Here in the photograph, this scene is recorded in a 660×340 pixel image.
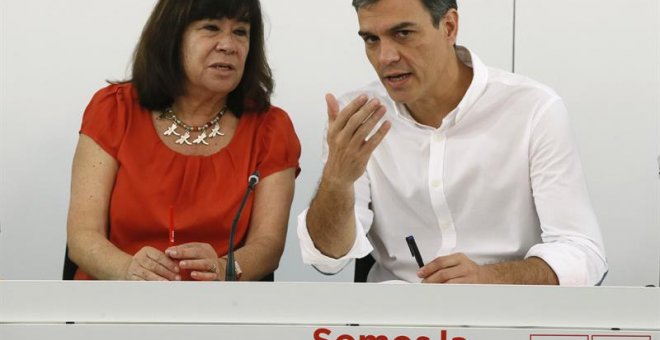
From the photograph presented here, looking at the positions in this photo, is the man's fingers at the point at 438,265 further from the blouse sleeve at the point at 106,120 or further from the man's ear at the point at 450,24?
the blouse sleeve at the point at 106,120

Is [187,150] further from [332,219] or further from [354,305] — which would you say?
[354,305]

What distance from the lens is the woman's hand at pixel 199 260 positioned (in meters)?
2.11

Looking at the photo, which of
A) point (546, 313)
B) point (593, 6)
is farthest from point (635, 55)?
point (546, 313)

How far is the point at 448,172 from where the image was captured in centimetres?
227

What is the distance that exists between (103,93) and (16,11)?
26cm

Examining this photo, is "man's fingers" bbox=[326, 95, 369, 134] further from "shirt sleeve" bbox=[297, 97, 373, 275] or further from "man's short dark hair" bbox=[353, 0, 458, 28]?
"man's short dark hair" bbox=[353, 0, 458, 28]

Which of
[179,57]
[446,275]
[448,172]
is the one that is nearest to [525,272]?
[446,275]

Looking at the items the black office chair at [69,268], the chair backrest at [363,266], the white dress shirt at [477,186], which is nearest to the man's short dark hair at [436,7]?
the white dress shirt at [477,186]

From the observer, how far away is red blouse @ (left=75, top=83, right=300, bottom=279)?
7.74 feet

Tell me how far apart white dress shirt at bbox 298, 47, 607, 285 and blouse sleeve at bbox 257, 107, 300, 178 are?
8.4 inches

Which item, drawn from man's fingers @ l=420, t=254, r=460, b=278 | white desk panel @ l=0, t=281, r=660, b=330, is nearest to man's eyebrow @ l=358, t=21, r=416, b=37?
man's fingers @ l=420, t=254, r=460, b=278

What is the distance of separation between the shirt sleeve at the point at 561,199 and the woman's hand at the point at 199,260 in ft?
2.02

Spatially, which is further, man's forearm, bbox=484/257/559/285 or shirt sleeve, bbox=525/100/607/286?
shirt sleeve, bbox=525/100/607/286

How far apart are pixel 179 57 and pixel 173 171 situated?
28 cm
